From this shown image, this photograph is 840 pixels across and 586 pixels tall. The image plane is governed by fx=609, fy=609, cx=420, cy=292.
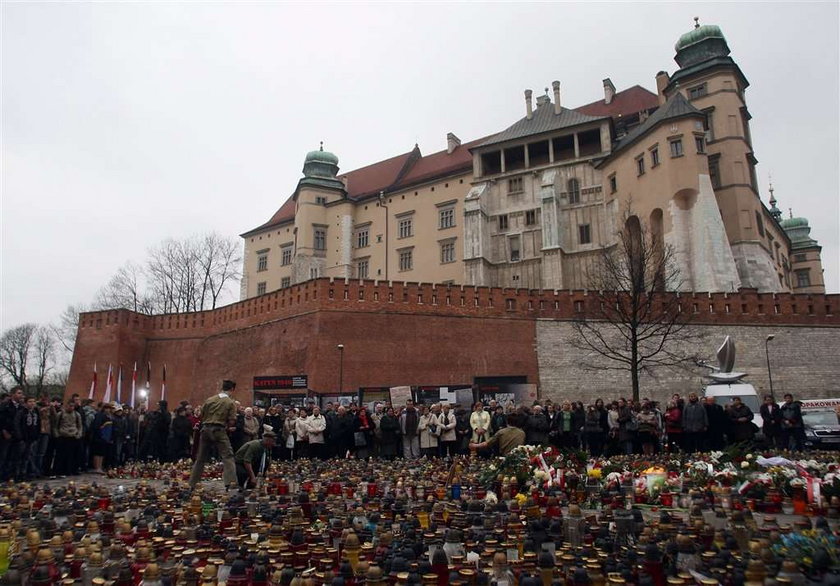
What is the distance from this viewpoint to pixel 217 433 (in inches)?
408

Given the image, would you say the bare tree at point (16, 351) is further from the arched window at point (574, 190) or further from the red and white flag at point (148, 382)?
the arched window at point (574, 190)

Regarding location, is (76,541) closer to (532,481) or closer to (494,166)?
(532,481)

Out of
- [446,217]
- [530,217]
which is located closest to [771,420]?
[530,217]

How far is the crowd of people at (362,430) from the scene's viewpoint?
14312 mm

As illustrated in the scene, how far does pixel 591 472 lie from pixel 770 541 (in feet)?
13.6

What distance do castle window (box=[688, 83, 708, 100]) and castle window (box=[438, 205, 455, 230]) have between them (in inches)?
787

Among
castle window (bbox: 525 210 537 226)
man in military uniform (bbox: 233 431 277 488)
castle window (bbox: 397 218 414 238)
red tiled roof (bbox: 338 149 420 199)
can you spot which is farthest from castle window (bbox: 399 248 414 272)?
man in military uniform (bbox: 233 431 277 488)

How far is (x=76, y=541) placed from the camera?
19.1 ft

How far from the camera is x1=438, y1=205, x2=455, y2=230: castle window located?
169 feet

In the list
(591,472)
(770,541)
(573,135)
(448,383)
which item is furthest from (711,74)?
(770,541)

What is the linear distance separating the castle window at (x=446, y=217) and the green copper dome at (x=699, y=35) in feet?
71.3

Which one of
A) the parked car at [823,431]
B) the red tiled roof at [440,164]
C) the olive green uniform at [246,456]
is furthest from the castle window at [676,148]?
the olive green uniform at [246,456]

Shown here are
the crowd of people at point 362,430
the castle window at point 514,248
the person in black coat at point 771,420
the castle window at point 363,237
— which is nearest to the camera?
the crowd of people at point 362,430

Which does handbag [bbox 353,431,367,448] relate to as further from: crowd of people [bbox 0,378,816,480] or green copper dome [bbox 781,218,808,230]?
green copper dome [bbox 781,218,808,230]
